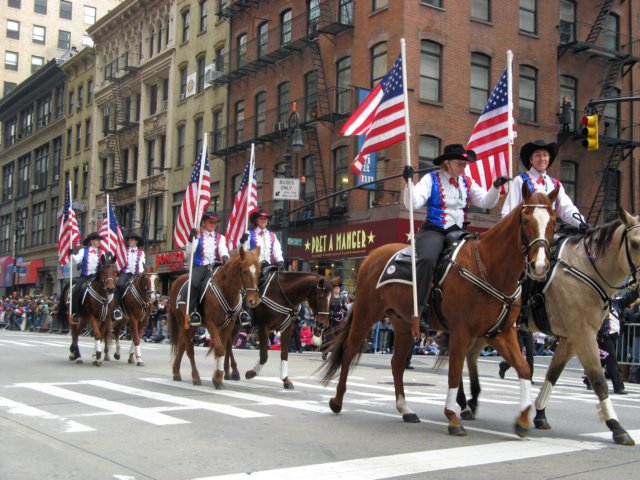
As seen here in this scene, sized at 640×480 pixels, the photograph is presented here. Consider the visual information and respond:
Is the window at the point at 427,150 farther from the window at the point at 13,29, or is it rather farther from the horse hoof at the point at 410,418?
the window at the point at 13,29

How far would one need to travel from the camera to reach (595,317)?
313 inches

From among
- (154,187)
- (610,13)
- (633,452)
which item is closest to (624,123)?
(610,13)

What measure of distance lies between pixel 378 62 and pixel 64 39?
6048cm

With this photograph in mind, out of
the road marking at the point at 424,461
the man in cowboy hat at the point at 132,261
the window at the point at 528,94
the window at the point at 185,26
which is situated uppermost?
the window at the point at 185,26

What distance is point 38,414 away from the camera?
8.63m

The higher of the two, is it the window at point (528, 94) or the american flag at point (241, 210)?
the window at point (528, 94)

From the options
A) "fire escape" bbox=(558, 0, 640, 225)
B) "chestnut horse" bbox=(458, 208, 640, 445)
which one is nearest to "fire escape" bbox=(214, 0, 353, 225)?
"fire escape" bbox=(558, 0, 640, 225)

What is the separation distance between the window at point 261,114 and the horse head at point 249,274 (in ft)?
86.1

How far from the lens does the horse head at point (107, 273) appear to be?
15.8 meters

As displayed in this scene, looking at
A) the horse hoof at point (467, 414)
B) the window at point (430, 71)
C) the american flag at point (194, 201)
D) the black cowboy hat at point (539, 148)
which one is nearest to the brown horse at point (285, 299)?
the american flag at point (194, 201)

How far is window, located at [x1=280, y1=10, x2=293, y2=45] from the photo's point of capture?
1416 inches

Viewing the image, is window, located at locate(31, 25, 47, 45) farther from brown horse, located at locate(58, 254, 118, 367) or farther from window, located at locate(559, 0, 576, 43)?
brown horse, located at locate(58, 254, 118, 367)

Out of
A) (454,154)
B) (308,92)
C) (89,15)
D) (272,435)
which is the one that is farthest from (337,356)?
(89,15)

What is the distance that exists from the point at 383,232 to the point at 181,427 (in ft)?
71.8
